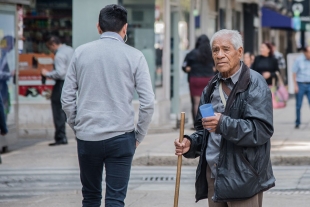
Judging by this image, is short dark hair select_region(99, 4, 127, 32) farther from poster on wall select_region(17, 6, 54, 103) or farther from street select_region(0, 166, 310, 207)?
poster on wall select_region(17, 6, 54, 103)

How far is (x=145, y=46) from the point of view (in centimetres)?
1631

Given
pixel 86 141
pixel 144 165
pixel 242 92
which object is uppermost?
pixel 242 92

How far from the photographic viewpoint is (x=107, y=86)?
18.2 feet

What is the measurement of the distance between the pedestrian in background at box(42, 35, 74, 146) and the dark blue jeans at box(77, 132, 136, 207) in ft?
26.1

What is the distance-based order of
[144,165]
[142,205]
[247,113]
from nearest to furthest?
[247,113] → [142,205] → [144,165]

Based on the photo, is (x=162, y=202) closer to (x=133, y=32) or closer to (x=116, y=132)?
(x=116, y=132)

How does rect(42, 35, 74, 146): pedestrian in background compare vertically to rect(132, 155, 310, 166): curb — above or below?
above

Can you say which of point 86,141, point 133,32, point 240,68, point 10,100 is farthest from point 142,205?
point 133,32

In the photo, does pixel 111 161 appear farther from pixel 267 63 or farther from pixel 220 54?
pixel 267 63

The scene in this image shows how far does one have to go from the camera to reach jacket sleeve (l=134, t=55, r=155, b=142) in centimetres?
567

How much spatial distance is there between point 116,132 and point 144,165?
21.0 feet

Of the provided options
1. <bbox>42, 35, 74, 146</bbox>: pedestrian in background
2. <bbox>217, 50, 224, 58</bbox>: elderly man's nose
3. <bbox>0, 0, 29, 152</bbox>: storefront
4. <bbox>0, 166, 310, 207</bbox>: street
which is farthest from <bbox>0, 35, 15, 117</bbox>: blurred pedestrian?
<bbox>217, 50, 224, 58</bbox>: elderly man's nose

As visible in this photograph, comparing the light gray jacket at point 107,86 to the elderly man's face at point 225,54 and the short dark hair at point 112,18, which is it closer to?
the short dark hair at point 112,18

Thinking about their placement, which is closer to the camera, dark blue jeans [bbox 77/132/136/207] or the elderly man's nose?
the elderly man's nose
